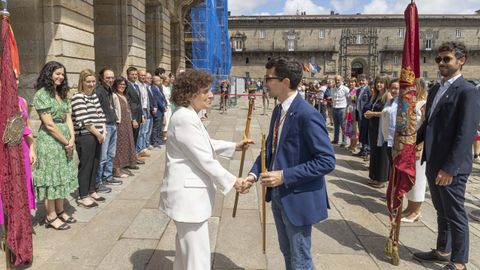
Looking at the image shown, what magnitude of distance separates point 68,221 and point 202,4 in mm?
20636

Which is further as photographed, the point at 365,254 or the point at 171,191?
the point at 365,254

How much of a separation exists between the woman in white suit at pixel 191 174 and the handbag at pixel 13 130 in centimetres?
136

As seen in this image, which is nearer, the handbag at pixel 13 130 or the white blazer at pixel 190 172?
the white blazer at pixel 190 172

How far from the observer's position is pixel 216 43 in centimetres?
2523

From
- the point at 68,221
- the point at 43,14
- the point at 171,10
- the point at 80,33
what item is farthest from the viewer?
the point at 171,10

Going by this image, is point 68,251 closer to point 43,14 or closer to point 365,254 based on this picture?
point 365,254

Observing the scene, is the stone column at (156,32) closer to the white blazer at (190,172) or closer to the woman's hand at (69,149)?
the woman's hand at (69,149)

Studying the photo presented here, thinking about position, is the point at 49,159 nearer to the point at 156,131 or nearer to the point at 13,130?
the point at 13,130

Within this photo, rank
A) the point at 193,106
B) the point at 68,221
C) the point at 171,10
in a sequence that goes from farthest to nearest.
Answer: the point at 171,10, the point at 68,221, the point at 193,106

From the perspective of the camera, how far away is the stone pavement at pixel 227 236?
3.61 m

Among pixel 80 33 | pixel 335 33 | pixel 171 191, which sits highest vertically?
pixel 335 33

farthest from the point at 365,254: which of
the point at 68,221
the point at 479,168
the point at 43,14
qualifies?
the point at 43,14

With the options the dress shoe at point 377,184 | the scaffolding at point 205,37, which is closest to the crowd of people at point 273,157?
the dress shoe at point 377,184

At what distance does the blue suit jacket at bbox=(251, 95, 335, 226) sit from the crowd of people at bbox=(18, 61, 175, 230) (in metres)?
2.73
